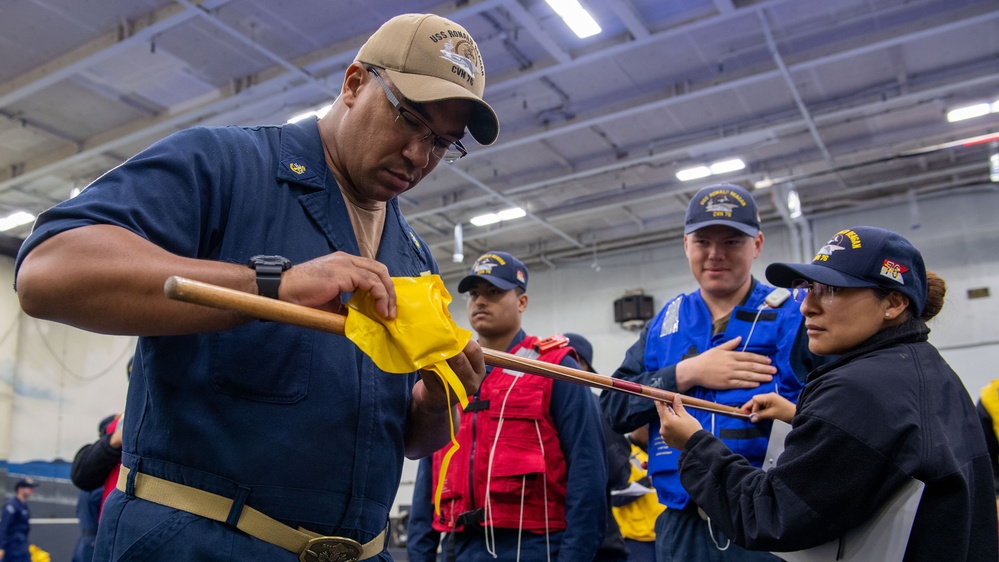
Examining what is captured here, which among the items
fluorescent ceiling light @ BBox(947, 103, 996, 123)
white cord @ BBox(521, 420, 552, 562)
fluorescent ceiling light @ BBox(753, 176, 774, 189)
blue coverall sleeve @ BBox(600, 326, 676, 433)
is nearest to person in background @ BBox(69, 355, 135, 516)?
white cord @ BBox(521, 420, 552, 562)

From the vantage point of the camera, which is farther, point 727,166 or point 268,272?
point 727,166

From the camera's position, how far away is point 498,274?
387cm

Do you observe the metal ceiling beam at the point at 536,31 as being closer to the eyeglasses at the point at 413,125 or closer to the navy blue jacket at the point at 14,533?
the eyeglasses at the point at 413,125

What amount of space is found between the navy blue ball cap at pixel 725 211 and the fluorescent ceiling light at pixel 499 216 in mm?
8614

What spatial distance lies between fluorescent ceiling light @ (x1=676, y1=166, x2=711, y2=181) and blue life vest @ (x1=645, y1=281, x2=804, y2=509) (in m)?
7.72

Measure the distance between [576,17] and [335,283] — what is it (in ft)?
20.8

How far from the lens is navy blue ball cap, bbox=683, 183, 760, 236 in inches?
110

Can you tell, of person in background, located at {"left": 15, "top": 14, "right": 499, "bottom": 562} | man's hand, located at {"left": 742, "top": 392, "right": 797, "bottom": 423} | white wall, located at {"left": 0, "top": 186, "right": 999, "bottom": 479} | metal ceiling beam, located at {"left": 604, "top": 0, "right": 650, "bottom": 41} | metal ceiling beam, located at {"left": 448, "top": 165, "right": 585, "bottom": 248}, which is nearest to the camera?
person in background, located at {"left": 15, "top": 14, "right": 499, "bottom": 562}

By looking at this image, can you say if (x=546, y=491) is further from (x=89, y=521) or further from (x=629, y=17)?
(x=629, y=17)

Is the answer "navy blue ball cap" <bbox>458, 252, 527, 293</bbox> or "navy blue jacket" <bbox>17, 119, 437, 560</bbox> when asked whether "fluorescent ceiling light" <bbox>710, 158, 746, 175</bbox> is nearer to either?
"navy blue ball cap" <bbox>458, 252, 527, 293</bbox>

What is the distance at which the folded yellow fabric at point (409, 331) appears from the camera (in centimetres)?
121

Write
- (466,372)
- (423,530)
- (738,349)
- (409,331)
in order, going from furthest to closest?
(423,530) → (738,349) → (466,372) → (409,331)

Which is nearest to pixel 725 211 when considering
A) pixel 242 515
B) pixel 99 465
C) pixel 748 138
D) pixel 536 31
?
pixel 242 515

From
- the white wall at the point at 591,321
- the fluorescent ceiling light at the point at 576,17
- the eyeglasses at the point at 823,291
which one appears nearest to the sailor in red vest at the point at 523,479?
the eyeglasses at the point at 823,291
